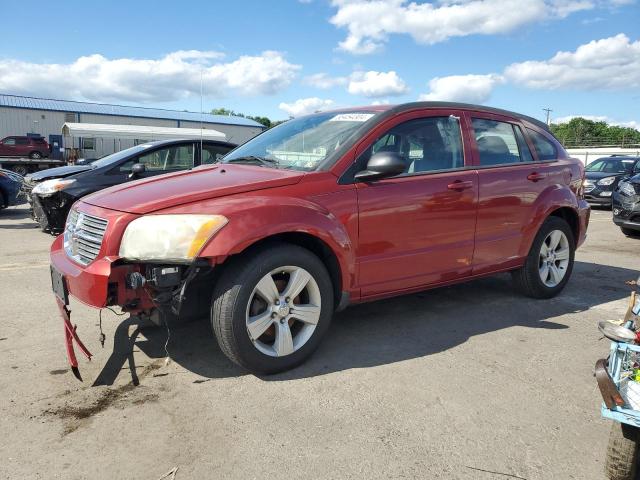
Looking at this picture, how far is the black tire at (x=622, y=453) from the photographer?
219cm

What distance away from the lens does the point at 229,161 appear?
4.29 meters

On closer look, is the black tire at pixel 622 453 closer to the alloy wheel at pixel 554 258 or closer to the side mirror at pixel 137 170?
the alloy wheel at pixel 554 258

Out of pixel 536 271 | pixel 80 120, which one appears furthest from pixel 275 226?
pixel 80 120

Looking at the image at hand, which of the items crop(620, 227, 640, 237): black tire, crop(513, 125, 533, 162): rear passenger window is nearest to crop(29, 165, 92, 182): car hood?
crop(513, 125, 533, 162): rear passenger window

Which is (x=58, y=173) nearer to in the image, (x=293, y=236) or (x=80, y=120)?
(x=293, y=236)

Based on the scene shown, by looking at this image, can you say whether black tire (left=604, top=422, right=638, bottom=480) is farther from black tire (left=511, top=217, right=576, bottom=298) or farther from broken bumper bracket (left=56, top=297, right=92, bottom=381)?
broken bumper bracket (left=56, top=297, right=92, bottom=381)

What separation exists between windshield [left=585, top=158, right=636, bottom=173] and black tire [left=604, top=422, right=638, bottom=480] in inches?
620

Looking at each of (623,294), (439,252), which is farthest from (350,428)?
(623,294)

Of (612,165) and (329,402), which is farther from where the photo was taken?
(612,165)

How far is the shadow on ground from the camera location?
136 inches

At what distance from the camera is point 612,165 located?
1614 cm

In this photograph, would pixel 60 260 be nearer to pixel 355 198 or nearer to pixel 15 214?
pixel 355 198

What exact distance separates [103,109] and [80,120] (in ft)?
13.9

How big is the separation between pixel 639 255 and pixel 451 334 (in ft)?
17.6
